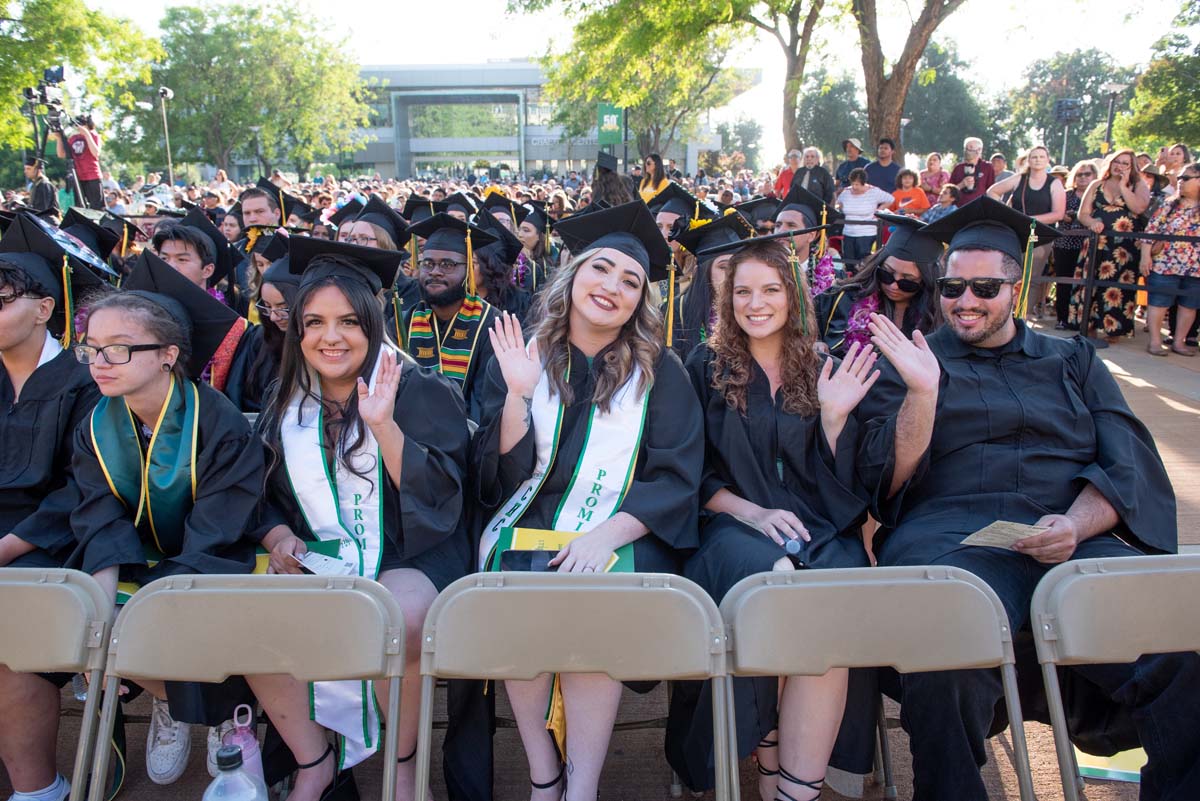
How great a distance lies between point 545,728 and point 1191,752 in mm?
1672

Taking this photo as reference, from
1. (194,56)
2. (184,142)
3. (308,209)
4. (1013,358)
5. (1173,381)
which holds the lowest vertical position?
(1173,381)

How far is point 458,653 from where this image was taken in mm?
1948

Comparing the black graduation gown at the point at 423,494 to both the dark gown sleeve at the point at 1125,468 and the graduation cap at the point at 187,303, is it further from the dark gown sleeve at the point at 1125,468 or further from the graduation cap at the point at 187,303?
the dark gown sleeve at the point at 1125,468

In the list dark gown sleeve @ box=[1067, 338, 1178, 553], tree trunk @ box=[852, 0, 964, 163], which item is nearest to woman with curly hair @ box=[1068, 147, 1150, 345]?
tree trunk @ box=[852, 0, 964, 163]

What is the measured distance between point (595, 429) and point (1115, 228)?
821 centimetres

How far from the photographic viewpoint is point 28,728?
7.88 feet

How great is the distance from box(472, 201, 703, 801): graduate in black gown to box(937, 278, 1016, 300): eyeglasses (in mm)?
998

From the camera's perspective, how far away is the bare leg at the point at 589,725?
228cm

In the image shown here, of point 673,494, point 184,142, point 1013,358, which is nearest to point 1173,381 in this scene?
point 1013,358

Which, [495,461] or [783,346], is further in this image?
[783,346]

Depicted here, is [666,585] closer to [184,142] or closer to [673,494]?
[673,494]

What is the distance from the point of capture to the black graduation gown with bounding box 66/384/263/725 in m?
2.45

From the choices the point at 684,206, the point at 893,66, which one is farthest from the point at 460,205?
the point at 893,66

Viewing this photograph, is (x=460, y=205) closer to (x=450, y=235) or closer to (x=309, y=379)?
(x=450, y=235)
